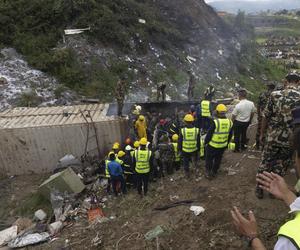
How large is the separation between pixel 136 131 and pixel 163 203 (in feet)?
12.0

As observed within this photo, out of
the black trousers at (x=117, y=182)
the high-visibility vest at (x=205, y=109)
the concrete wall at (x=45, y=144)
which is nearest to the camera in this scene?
the black trousers at (x=117, y=182)

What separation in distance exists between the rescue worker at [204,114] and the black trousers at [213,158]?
2.33 metres

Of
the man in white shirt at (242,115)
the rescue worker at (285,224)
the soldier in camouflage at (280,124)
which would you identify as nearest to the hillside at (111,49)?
the man in white shirt at (242,115)

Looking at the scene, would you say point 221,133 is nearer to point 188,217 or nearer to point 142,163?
point 188,217

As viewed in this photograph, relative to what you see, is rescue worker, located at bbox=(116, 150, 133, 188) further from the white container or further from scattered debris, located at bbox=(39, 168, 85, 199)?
the white container

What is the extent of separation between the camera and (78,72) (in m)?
16.2

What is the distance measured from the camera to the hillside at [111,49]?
53.4 ft

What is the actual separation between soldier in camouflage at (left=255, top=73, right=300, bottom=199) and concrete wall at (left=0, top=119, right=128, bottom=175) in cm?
629

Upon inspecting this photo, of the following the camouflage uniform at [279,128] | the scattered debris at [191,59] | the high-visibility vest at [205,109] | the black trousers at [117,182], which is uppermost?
the camouflage uniform at [279,128]

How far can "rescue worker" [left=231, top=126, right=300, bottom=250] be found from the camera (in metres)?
1.49

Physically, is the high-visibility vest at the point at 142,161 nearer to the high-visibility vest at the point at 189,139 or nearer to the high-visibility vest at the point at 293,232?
the high-visibility vest at the point at 189,139

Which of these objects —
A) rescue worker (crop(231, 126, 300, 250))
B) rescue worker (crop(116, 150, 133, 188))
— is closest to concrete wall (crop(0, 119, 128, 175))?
rescue worker (crop(116, 150, 133, 188))

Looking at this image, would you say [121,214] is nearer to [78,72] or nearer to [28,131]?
[28,131]

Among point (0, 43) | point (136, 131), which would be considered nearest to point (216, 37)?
point (0, 43)
